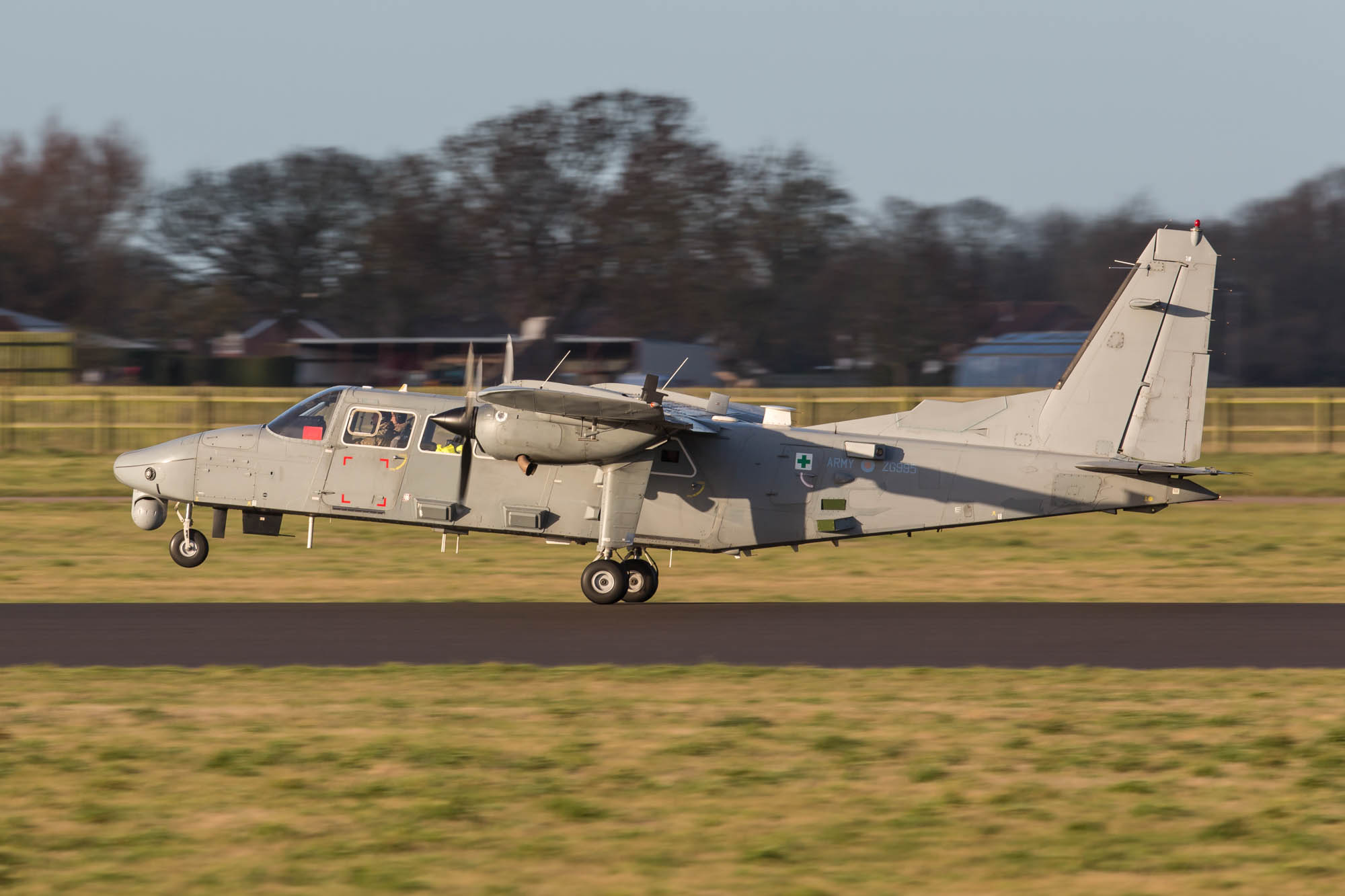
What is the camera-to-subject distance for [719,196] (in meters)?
57.5

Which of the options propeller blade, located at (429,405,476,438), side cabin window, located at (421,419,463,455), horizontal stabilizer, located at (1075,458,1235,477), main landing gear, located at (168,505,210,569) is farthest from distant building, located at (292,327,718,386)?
horizontal stabilizer, located at (1075,458,1235,477)

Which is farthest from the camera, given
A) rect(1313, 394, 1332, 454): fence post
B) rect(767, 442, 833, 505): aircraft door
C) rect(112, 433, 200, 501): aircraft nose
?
rect(1313, 394, 1332, 454): fence post

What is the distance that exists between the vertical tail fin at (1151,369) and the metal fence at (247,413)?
906 inches

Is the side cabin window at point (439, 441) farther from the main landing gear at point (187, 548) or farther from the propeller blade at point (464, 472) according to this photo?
the main landing gear at point (187, 548)

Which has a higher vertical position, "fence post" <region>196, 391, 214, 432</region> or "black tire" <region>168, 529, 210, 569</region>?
"fence post" <region>196, 391, 214, 432</region>

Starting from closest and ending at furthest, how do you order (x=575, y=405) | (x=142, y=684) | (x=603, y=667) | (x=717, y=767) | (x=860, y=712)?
(x=717, y=767), (x=860, y=712), (x=142, y=684), (x=603, y=667), (x=575, y=405)

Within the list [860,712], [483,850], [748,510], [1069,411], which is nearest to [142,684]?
[483,850]

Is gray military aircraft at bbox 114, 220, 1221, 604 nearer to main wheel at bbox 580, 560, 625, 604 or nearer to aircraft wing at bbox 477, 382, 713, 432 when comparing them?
main wheel at bbox 580, 560, 625, 604

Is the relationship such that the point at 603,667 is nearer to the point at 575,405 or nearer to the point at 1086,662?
the point at 575,405

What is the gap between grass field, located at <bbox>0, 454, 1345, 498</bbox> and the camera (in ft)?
104

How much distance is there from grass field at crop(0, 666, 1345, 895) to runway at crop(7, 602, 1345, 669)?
1.17 m

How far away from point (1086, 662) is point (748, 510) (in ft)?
17.2

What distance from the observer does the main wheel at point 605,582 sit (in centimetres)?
1647

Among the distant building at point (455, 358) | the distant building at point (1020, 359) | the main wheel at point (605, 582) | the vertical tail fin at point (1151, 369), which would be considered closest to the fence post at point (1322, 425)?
the distant building at point (1020, 359)
